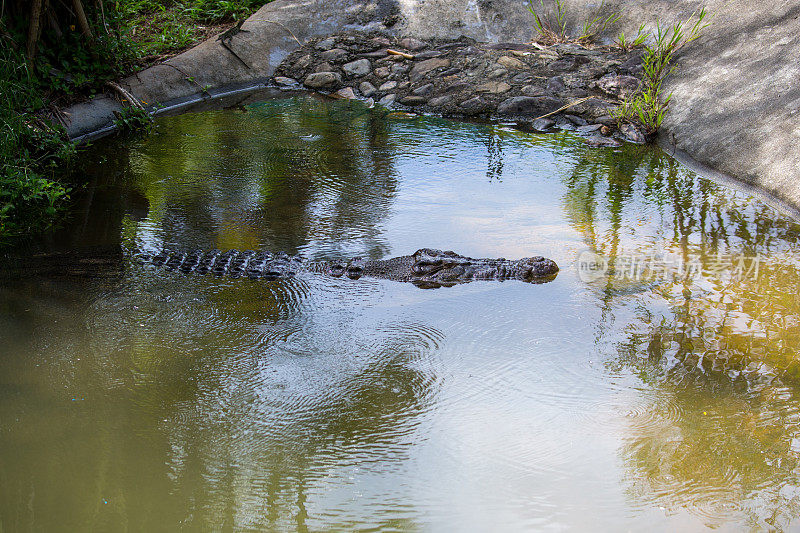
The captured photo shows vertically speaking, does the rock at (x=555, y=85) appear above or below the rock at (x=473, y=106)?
above

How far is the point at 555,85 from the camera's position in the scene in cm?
756

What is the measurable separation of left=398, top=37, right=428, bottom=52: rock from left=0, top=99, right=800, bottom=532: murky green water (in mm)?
3885

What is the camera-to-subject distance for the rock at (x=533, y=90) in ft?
24.7

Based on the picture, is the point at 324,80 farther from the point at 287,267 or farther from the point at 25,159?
the point at 287,267

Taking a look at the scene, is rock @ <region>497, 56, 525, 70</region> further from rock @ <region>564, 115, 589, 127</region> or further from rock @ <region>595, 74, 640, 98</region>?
rock @ <region>564, 115, 589, 127</region>

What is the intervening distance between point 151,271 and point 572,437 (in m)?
2.96

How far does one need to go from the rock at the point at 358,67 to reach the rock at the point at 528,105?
212cm

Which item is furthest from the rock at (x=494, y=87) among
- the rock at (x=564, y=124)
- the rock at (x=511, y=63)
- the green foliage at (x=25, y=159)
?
the green foliage at (x=25, y=159)

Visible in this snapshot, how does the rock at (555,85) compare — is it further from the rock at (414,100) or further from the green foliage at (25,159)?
the green foliage at (25,159)

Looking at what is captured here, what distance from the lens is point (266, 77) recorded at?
8992mm

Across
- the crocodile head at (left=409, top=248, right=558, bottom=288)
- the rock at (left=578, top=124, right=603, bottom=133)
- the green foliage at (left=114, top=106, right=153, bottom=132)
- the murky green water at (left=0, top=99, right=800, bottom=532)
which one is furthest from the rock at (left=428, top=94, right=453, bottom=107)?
the crocodile head at (left=409, top=248, right=558, bottom=288)

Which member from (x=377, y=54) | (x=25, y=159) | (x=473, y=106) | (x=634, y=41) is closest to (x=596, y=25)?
(x=634, y=41)

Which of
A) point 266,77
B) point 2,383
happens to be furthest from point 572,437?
point 266,77

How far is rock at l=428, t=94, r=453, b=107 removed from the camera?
780 centimetres
